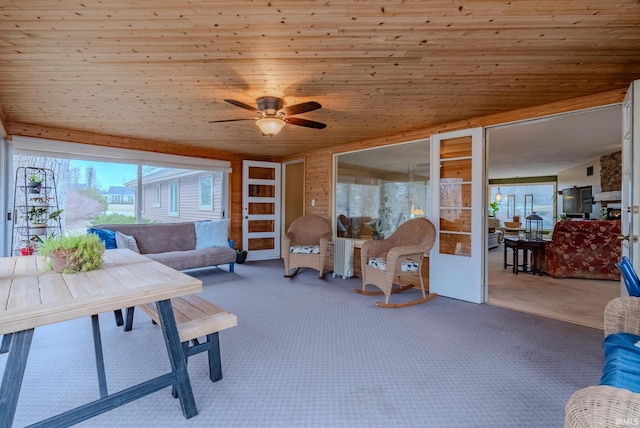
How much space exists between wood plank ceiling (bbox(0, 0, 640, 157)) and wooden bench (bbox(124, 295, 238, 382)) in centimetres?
184

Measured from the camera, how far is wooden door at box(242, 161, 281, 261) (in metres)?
6.26

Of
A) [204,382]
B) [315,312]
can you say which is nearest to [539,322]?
[315,312]

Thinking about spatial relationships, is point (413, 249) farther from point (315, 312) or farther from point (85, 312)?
point (85, 312)

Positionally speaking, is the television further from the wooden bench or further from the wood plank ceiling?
the wooden bench

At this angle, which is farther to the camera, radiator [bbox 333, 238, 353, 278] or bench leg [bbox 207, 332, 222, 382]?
radiator [bbox 333, 238, 353, 278]

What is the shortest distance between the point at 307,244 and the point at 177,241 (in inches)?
84.0

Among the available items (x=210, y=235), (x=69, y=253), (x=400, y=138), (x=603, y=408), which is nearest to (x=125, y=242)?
(x=210, y=235)

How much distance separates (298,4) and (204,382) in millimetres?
2388

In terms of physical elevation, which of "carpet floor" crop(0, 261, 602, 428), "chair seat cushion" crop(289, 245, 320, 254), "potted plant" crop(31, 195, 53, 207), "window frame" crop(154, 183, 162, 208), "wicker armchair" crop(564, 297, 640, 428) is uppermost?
"window frame" crop(154, 183, 162, 208)

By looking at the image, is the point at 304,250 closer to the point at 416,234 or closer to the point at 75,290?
the point at 416,234

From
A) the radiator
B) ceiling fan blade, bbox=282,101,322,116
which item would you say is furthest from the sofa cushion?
ceiling fan blade, bbox=282,101,322,116

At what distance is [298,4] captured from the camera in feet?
5.46

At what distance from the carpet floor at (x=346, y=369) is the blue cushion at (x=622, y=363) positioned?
0.51 m

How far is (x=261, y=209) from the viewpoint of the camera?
6.50m
